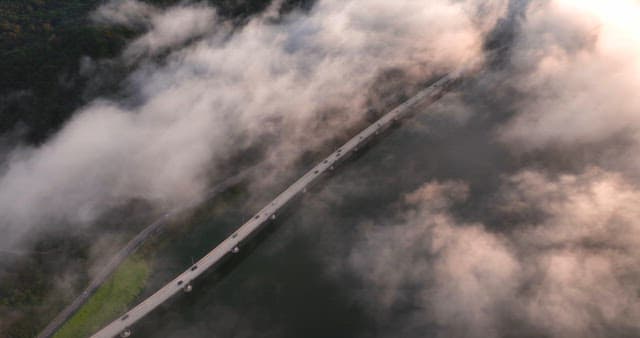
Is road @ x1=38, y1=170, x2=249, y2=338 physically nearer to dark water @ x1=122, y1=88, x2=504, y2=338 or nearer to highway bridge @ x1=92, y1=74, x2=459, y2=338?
dark water @ x1=122, y1=88, x2=504, y2=338

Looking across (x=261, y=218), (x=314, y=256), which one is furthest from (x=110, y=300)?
(x=314, y=256)

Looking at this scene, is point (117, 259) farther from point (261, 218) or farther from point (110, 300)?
point (261, 218)

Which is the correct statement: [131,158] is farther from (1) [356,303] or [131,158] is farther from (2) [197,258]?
(1) [356,303]

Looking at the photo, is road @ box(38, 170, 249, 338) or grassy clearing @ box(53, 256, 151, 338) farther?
road @ box(38, 170, 249, 338)

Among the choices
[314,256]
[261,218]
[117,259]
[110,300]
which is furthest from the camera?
[261,218]

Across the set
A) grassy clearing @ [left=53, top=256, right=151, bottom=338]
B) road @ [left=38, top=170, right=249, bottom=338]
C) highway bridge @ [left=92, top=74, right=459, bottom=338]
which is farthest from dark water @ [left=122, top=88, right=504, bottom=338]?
road @ [left=38, top=170, right=249, bottom=338]

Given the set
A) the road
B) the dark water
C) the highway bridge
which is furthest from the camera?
the dark water
